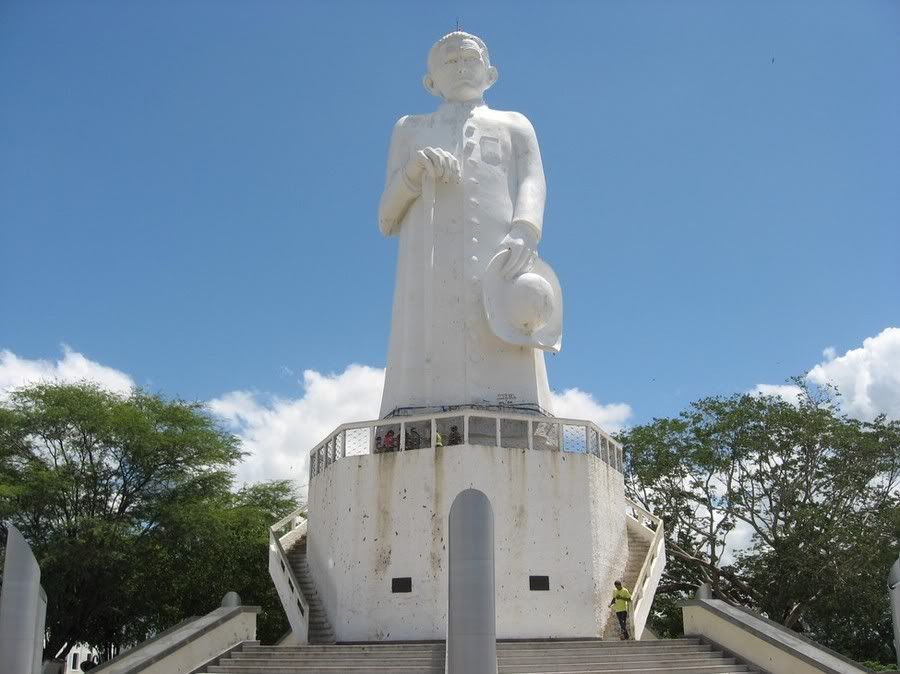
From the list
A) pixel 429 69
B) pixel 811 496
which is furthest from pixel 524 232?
pixel 811 496

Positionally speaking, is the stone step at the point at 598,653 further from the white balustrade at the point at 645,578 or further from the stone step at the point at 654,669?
the white balustrade at the point at 645,578

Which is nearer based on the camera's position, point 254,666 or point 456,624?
point 456,624

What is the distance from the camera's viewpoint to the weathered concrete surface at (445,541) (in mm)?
15008

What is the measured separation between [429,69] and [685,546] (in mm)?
16162

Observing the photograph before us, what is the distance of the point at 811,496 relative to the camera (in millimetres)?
26156

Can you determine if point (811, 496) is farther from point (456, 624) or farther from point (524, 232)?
point (456, 624)

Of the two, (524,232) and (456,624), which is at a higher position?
(524,232)

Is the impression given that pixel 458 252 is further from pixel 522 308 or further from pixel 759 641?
pixel 759 641

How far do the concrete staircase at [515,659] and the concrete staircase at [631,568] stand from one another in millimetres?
1937

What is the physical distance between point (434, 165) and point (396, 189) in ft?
4.18

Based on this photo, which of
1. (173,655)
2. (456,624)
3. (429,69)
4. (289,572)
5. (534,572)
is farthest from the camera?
(429,69)

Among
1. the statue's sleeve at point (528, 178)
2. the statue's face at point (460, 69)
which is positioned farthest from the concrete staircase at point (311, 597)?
the statue's face at point (460, 69)

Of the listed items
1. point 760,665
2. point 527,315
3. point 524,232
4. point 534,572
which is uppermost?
point 524,232

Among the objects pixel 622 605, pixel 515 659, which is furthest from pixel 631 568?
pixel 515 659
